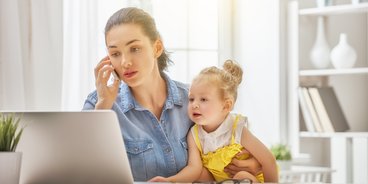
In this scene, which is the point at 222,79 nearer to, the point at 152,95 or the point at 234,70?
the point at 234,70

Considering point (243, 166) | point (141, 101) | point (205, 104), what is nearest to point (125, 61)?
point (141, 101)

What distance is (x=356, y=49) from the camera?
466 centimetres

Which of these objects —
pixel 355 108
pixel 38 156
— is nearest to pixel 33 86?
pixel 38 156

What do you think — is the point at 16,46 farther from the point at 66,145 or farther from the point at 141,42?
the point at 66,145

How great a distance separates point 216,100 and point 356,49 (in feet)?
8.26

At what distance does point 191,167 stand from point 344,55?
7.42 ft

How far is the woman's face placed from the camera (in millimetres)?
2338

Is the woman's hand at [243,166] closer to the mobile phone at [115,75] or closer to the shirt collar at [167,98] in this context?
the shirt collar at [167,98]

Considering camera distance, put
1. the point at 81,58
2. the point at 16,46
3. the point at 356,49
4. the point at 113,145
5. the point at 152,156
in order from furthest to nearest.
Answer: the point at 356,49
the point at 81,58
the point at 16,46
the point at 152,156
the point at 113,145

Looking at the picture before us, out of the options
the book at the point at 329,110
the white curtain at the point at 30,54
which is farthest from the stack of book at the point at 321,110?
the white curtain at the point at 30,54

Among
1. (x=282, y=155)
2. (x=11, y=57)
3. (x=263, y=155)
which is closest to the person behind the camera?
(x=263, y=155)

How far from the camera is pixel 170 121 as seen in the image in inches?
95.7

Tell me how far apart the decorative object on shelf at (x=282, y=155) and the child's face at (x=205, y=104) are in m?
1.83

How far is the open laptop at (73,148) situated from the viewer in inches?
67.1
